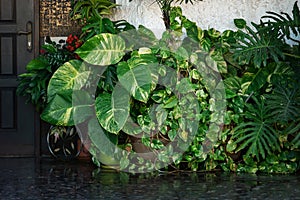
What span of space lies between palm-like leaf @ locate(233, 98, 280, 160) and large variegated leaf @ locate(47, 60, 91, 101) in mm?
1243

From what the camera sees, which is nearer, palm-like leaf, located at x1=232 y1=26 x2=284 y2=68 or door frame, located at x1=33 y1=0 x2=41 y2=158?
palm-like leaf, located at x1=232 y1=26 x2=284 y2=68

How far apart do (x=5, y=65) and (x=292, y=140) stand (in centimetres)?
262

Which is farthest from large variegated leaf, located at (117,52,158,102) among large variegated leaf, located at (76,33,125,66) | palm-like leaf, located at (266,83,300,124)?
palm-like leaf, located at (266,83,300,124)

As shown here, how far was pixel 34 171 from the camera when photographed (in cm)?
545

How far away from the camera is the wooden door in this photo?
6133 millimetres

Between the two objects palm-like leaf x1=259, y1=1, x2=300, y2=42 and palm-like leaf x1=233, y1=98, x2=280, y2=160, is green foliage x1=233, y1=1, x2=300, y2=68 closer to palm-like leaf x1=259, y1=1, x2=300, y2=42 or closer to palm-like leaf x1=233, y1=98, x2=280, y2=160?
palm-like leaf x1=259, y1=1, x2=300, y2=42

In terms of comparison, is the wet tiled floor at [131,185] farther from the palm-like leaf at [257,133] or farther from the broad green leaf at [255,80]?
the broad green leaf at [255,80]

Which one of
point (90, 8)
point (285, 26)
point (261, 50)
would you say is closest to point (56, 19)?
point (90, 8)

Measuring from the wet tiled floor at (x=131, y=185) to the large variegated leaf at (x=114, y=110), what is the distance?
389 mm

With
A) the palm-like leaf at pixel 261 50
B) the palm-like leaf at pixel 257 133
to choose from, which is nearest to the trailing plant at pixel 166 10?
the palm-like leaf at pixel 261 50

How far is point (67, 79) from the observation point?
540 cm

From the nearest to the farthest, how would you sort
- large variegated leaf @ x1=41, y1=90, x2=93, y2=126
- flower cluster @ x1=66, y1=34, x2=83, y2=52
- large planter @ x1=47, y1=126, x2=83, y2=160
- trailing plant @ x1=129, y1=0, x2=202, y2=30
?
large variegated leaf @ x1=41, y1=90, x2=93, y2=126 → trailing plant @ x1=129, y1=0, x2=202, y2=30 → flower cluster @ x1=66, y1=34, x2=83, y2=52 → large planter @ x1=47, y1=126, x2=83, y2=160

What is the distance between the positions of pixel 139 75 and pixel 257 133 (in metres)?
0.97

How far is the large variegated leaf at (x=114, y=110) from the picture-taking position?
5105 mm
